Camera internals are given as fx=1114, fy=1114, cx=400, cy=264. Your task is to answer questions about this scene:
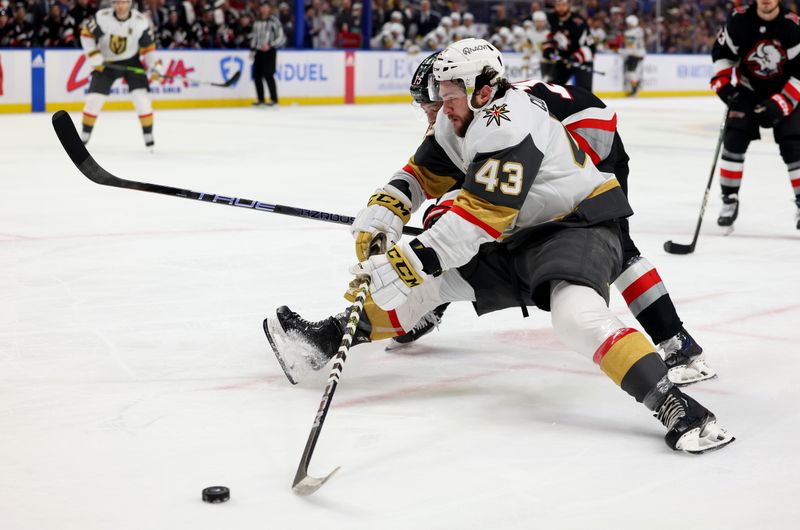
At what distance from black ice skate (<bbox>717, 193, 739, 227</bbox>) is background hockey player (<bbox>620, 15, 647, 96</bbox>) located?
12.5 metres

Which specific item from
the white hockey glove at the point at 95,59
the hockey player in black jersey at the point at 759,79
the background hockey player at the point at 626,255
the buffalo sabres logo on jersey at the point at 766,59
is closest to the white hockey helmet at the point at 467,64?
the background hockey player at the point at 626,255

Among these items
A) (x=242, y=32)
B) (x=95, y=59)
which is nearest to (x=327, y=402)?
(x=95, y=59)

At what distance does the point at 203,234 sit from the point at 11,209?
130 cm

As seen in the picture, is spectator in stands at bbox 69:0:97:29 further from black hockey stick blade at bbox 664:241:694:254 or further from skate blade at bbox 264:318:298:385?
skate blade at bbox 264:318:298:385

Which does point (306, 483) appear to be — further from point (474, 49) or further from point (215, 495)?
point (474, 49)

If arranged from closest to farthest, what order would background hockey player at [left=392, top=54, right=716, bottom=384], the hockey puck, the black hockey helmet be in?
the hockey puck, the black hockey helmet, background hockey player at [left=392, top=54, right=716, bottom=384]

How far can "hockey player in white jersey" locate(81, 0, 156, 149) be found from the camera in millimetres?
9078

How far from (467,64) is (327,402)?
33.6 inches

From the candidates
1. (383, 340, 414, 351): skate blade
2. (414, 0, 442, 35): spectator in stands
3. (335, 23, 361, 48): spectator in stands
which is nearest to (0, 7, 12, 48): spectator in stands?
(335, 23, 361, 48): spectator in stands

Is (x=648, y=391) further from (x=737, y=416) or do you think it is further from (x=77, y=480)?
(x=77, y=480)

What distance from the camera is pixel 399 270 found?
258 cm

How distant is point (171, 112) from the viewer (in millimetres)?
12914

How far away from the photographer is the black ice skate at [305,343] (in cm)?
294

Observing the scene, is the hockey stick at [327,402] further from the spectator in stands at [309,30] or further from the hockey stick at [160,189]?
the spectator in stands at [309,30]
